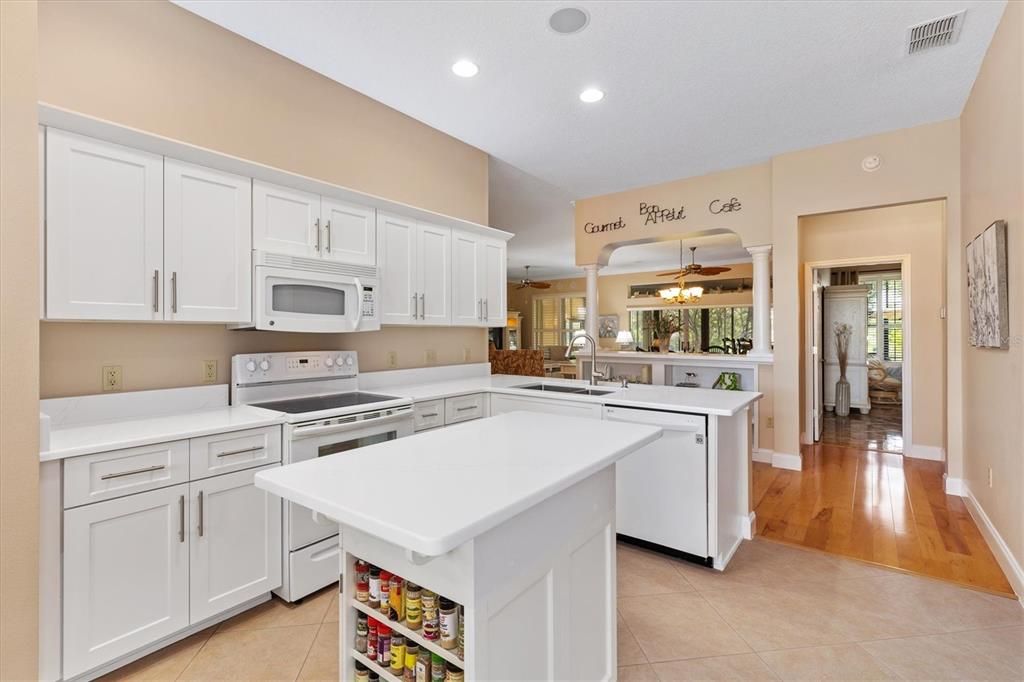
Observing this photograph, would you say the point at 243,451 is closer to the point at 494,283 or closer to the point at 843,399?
the point at 494,283

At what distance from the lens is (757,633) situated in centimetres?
203

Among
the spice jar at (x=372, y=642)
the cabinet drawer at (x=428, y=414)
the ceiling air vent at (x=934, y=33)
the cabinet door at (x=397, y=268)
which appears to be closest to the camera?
the spice jar at (x=372, y=642)

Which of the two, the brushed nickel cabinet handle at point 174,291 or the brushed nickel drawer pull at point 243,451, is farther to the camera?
the brushed nickel cabinet handle at point 174,291

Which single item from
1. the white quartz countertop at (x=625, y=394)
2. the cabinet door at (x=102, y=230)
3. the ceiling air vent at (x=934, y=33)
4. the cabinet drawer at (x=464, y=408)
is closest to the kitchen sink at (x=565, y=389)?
the white quartz countertop at (x=625, y=394)

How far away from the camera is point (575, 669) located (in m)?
1.40

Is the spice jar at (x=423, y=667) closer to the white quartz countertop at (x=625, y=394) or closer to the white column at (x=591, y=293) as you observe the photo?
the white quartz countertop at (x=625, y=394)

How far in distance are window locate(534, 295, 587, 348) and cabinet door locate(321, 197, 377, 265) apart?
9.67 metres

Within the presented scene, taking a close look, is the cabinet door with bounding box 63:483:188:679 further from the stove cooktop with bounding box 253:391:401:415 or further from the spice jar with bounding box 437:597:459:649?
the spice jar with bounding box 437:597:459:649

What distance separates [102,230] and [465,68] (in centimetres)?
205

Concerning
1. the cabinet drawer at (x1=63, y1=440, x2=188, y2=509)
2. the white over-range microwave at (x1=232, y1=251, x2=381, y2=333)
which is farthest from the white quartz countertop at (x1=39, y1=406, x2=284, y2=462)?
the white over-range microwave at (x1=232, y1=251, x2=381, y2=333)

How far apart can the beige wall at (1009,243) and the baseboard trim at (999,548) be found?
0.16ft

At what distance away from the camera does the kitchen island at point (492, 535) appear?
1.03m

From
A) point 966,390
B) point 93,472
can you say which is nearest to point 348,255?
point 93,472

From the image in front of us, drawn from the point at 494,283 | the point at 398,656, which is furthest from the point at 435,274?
the point at 398,656
